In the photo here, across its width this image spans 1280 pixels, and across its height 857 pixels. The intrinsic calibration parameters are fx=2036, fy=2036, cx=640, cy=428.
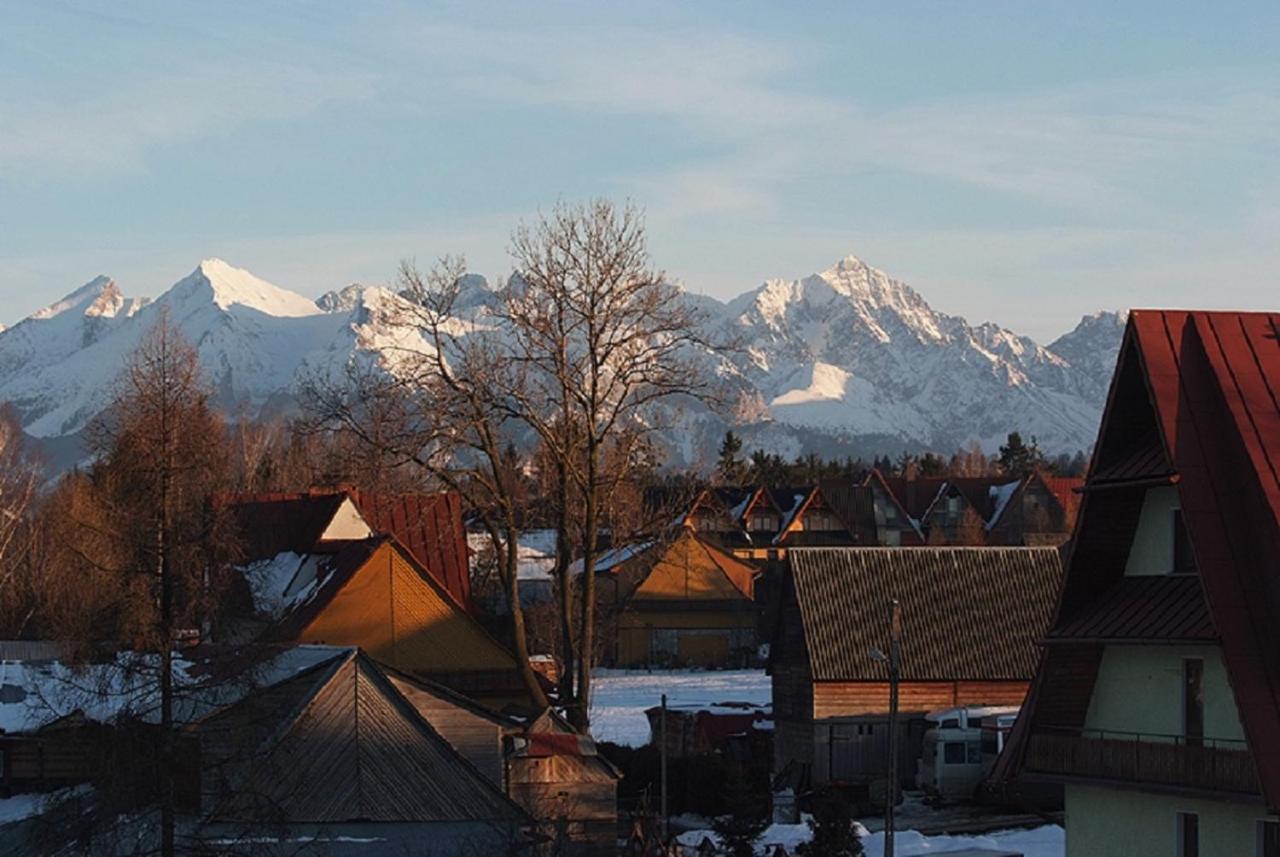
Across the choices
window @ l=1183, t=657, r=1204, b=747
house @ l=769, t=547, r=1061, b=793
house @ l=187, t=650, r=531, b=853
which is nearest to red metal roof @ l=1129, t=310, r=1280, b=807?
window @ l=1183, t=657, r=1204, b=747

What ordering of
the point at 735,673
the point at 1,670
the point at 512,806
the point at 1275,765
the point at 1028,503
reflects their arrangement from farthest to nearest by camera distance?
the point at 1028,503
the point at 735,673
the point at 1,670
the point at 512,806
the point at 1275,765

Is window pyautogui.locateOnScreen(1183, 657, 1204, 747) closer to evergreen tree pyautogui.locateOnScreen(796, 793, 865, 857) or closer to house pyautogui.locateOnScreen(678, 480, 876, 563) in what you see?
evergreen tree pyautogui.locateOnScreen(796, 793, 865, 857)

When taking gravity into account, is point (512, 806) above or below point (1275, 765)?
below

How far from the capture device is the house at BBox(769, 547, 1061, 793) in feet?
162

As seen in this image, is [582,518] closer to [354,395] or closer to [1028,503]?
[354,395]

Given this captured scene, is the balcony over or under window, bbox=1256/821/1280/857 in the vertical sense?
over

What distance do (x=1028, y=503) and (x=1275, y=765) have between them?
94436 mm

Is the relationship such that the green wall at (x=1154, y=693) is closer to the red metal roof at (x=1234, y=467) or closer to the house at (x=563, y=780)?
the red metal roof at (x=1234, y=467)

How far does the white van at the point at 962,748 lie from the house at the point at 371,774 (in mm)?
16160

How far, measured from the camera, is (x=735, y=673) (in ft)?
274

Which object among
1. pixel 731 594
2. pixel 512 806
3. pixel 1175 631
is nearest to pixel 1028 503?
pixel 731 594

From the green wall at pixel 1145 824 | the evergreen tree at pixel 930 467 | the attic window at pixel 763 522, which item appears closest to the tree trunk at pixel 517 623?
the green wall at pixel 1145 824

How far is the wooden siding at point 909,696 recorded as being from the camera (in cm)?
4953

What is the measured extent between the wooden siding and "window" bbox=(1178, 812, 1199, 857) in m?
24.7
